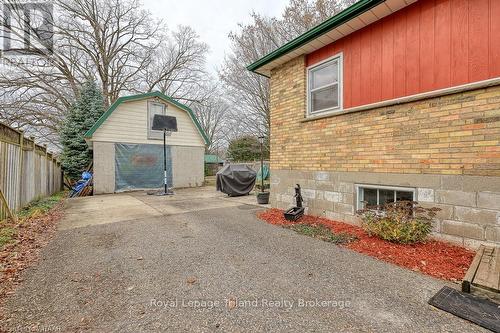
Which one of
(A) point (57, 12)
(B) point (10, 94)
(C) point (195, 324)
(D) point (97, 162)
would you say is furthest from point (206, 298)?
(A) point (57, 12)

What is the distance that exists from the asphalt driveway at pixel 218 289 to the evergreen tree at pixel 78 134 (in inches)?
458

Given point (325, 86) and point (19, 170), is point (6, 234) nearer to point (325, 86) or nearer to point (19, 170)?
point (19, 170)

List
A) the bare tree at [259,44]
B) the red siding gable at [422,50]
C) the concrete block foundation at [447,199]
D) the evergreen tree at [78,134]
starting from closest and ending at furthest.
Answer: the concrete block foundation at [447,199]
the red siding gable at [422,50]
the evergreen tree at [78,134]
the bare tree at [259,44]

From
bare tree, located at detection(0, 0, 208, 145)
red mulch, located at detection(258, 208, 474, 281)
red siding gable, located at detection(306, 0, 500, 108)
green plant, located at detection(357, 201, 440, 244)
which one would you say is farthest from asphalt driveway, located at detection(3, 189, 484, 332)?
bare tree, located at detection(0, 0, 208, 145)

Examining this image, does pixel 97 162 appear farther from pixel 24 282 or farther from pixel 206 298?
pixel 206 298

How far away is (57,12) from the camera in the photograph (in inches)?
639

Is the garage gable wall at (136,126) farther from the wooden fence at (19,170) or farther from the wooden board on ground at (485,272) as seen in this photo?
the wooden board on ground at (485,272)

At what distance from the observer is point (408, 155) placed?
4047 mm

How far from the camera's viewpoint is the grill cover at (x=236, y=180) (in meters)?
10.6

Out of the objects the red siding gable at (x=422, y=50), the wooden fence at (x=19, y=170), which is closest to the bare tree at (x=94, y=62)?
the wooden fence at (x=19, y=170)

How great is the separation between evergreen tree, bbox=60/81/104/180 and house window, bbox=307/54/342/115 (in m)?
14.1

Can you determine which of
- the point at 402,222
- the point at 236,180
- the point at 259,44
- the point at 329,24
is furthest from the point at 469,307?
the point at 259,44

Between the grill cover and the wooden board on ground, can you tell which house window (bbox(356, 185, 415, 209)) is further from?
the grill cover

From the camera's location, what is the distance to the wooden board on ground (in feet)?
7.69
